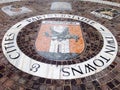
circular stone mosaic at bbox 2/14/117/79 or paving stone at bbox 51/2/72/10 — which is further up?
paving stone at bbox 51/2/72/10

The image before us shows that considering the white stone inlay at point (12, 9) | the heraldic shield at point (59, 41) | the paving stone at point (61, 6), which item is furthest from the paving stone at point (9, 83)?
the paving stone at point (61, 6)

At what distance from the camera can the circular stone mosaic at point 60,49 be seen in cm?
349

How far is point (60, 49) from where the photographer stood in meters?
3.92

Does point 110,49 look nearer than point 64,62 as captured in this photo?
No

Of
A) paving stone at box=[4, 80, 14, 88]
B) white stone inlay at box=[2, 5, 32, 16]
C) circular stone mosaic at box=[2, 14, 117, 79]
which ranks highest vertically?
white stone inlay at box=[2, 5, 32, 16]

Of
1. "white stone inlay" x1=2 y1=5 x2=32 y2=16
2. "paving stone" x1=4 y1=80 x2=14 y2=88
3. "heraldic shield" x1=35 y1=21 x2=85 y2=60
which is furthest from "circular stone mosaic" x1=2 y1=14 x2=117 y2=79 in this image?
"white stone inlay" x1=2 y1=5 x2=32 y2=16

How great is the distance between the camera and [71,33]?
175 inches

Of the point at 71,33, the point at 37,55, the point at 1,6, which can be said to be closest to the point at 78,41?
the point at 71,33

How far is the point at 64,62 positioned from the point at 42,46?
0.66 metres

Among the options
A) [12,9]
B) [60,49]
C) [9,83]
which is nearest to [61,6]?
[12,9]

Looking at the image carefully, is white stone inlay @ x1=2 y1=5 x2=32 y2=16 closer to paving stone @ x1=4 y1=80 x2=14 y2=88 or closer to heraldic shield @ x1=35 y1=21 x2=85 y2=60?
heraldic shield @ x1=35 y1=21 x2=85 y2=60

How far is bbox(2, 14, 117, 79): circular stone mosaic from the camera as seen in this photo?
137 inches

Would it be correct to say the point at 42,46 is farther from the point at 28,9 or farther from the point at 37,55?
the point at 28,9

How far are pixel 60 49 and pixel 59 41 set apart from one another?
268 mm
